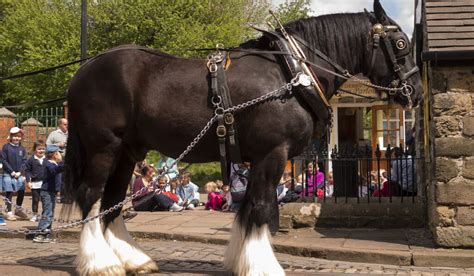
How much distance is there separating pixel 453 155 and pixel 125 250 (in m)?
4.52

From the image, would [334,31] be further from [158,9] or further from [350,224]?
[158,9]

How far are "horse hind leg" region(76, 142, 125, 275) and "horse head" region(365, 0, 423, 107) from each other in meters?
2.60

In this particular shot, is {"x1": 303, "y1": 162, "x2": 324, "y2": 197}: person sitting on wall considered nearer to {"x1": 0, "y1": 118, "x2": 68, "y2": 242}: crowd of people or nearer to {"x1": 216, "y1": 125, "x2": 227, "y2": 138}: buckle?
{"x1": 0, "y1": 118, "x2": 68, "y2": 242}: crowd of people

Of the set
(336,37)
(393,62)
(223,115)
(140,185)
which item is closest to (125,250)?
(223,115)

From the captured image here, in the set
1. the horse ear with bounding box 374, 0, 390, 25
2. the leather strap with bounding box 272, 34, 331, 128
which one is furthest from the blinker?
the leather strap with bounding box 272, 34, 331, 128

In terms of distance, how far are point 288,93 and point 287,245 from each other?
3457mm

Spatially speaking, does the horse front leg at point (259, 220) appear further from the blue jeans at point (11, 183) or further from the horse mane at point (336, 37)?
the blue jeans at point (11, 183)

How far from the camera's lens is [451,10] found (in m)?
9.22

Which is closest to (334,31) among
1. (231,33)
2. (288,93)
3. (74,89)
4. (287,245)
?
(288,93)

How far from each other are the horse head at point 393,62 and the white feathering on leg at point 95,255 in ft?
9.81

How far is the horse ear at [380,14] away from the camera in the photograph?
21.2 ft

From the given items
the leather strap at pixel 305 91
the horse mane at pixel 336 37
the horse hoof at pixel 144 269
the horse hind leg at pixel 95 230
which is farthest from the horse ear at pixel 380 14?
the horse hoof at pixel 144 269

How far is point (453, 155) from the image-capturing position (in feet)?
28.5

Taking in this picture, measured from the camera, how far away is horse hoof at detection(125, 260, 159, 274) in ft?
21.1
